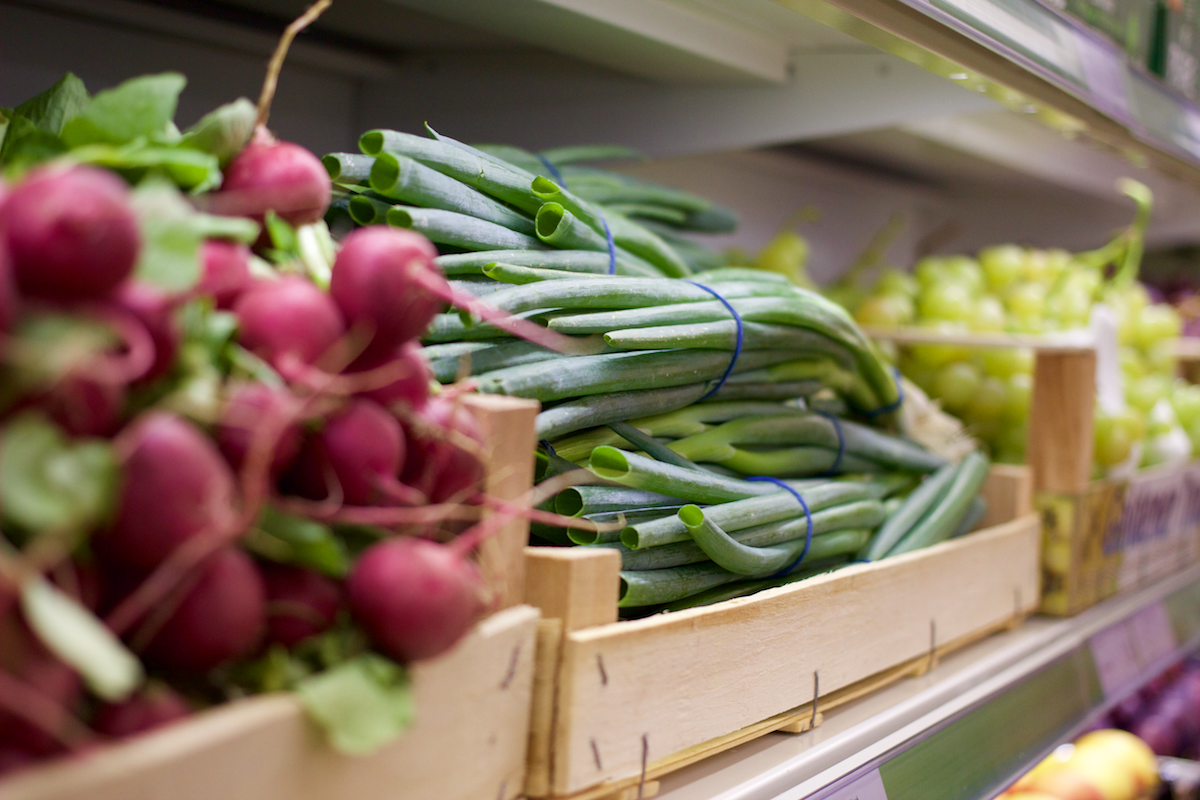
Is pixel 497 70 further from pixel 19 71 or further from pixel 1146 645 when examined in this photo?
pixel 1146 645

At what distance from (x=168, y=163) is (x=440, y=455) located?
0.22 metres

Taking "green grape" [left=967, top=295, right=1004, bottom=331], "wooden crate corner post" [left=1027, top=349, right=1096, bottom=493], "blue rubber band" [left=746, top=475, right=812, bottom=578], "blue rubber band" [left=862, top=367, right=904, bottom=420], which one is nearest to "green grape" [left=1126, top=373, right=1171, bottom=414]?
"green grape" [left=967, top=295, right=1004, bottom=331]

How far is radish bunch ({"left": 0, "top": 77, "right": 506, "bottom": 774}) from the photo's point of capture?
1.15 feet

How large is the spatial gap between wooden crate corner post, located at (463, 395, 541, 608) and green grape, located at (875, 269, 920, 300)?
4.89 ft

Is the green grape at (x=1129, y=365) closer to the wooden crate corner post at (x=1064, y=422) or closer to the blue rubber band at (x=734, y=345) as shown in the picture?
the wooden crate corner post at (x=1064, y=422)

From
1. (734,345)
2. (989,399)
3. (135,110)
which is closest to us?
(135,110)

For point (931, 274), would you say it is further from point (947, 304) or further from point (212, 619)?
point (212, 619)

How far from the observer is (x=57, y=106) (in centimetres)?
66

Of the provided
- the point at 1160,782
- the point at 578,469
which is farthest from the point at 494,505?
the point at 1160,782

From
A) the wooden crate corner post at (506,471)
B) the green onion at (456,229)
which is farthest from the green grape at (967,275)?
the wooden crate corner post at (506,471)

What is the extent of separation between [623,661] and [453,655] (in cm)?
17

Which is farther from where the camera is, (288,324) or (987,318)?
(987,318)

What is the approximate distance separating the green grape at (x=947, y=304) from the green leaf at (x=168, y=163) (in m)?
1.61

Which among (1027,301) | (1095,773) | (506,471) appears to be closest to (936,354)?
(1027,301)
